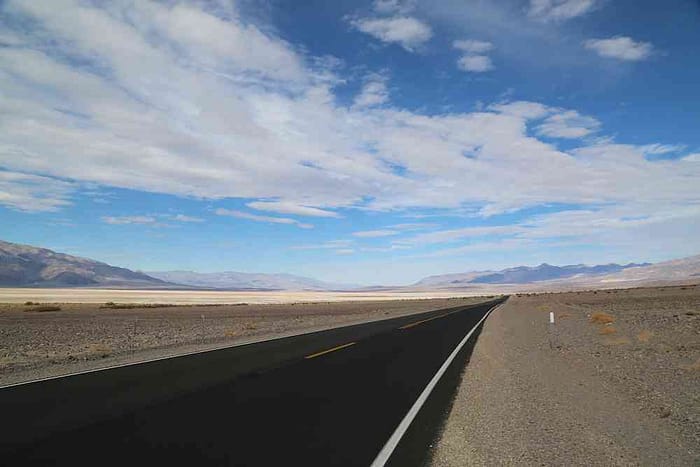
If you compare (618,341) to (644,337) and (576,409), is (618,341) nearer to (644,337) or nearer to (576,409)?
(644,337)

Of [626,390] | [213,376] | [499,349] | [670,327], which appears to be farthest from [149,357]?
[670,327]

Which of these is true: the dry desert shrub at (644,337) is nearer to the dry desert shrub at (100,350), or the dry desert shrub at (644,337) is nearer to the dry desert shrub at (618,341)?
the dry desert shrub at (618,341)

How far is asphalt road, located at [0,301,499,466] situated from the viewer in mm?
5703

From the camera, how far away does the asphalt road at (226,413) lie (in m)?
5.70

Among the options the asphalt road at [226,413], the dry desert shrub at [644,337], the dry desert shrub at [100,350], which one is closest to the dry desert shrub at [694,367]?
the asphalt road at [226,413]

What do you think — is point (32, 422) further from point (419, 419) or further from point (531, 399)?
point (531, 399)

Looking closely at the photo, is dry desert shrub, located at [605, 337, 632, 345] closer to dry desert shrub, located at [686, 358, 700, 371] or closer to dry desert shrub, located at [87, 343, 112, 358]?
dry desert shrub, located at [686, 358, 700, 371]

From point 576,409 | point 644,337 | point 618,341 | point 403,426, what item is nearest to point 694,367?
point 576,409

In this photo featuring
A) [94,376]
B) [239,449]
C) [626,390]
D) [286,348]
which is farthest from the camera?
[286,348]

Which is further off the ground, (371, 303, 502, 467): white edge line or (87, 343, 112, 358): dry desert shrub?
(87, 343, 112, 358): dry desert shrub

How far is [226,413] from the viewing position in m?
7.56

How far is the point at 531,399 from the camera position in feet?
31.2

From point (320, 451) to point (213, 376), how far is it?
5.78 metres

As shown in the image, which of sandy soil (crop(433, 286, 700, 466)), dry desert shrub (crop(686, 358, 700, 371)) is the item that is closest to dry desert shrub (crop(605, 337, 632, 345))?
sandy soil (crop(433, 286, 700, 466))
